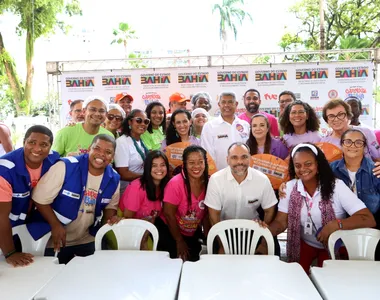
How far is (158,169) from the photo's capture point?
132 inches

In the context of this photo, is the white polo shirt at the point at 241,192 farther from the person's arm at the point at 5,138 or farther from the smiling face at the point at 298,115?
the person's arm at the point at 5,138

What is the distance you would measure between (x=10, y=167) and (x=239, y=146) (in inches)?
77.2

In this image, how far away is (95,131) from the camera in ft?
12.4

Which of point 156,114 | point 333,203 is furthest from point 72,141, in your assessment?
point 333,203

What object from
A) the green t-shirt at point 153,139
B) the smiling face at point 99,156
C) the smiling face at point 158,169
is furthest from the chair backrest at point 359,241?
the green t-shirt at point 153,139

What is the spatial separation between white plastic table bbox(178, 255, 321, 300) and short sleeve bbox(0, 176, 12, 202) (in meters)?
1.48

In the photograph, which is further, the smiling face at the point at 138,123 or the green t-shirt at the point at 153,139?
the green t-shirt at the point at 153,139

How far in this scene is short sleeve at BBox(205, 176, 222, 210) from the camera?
313cm

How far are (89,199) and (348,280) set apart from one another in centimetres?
210

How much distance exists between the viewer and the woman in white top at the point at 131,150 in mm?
3811

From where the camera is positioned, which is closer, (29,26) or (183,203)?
(183,203)

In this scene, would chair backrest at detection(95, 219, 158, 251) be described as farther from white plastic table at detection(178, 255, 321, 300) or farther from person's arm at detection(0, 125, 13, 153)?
person's arm at detection(0, 125, 13, 153)

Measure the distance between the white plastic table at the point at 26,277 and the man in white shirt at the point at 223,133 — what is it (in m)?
2.46

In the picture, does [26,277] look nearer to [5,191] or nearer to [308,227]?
[5,191]
